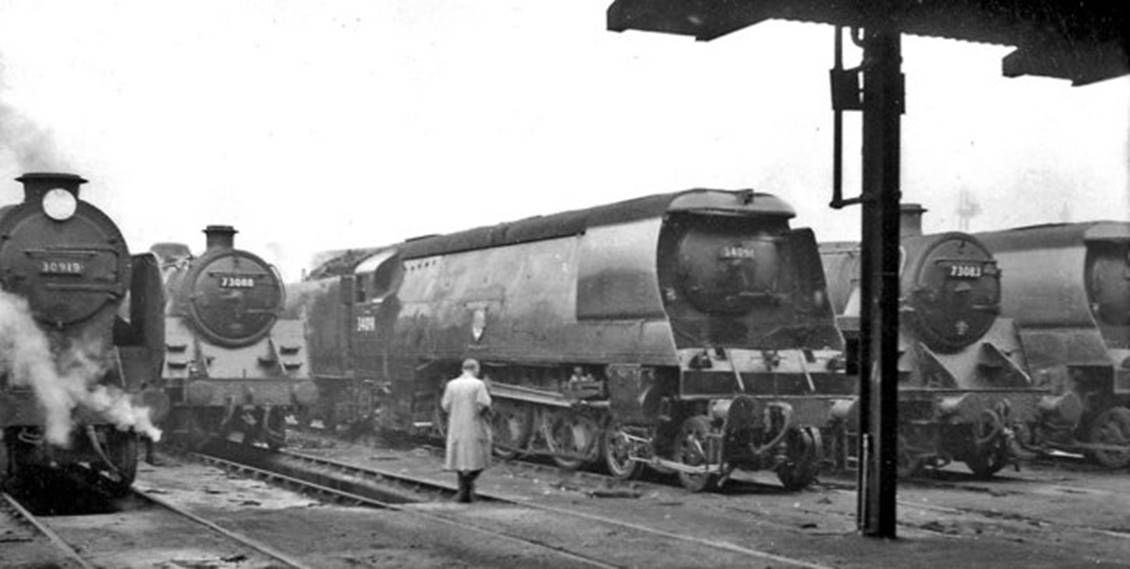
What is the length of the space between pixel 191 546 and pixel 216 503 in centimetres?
302

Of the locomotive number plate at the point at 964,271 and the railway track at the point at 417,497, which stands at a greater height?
the locomotive number plate at the point at 964,271

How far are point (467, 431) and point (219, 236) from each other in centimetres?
804

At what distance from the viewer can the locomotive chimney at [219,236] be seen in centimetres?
1897

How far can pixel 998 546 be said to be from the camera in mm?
9609

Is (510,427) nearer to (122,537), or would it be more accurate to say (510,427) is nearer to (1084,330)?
(122,537)

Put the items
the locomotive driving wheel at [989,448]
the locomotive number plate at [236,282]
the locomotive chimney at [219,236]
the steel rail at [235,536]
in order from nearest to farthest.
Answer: the steel rail at [235,536] → the locomotive driving wheel at [989,448] → the locomotive number plate at [236,282] → the locomotive chimney at [219,236]

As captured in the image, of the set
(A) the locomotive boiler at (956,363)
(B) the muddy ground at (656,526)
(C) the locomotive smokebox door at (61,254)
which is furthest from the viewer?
(A) the locomotive boiler at (956,363)

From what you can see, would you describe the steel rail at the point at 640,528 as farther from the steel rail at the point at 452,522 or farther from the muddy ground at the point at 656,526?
the steel rail at the point at 452,522

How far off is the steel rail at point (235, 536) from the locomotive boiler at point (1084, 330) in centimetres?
1076

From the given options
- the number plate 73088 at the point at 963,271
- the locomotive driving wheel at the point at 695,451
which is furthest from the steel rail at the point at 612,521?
the number plate 73088 at the point at 963,271

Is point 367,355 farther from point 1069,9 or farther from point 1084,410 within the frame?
point 1069,9

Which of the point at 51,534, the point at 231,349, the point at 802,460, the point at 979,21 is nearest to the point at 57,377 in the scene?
the point at 51,534

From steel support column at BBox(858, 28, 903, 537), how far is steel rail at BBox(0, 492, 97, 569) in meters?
5.75

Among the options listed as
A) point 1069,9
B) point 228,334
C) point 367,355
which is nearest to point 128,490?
point 228,334
